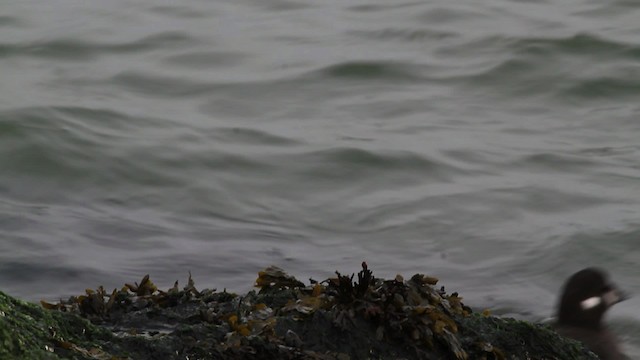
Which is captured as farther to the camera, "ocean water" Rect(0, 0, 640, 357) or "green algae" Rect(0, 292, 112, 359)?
"ocean water" Rect(0, 0, 640, 357)

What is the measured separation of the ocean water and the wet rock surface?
256 cm

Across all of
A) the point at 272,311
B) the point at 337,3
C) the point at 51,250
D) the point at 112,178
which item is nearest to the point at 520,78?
the point at 337,3

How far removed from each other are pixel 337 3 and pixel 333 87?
8.41ft

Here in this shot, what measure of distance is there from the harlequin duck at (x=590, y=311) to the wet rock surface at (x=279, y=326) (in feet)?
3.47

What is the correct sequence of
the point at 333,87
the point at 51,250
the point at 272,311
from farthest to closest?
the point at 333,87 < the point at 51,250 < the point at 272,311

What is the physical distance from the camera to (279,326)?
12.8 ft

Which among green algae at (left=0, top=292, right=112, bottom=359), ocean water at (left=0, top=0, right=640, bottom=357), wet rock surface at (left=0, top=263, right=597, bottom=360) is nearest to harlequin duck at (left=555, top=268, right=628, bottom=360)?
ocean water at (left=0, top=0, right=640, bottom=357)

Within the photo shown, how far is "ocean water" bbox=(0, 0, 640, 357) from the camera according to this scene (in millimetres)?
7809

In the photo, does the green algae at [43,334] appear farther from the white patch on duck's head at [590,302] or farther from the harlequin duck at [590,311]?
the white patch on duck's head at [590,302]

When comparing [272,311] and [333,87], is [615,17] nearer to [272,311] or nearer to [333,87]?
[333,87]

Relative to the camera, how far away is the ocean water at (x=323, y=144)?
781 cm

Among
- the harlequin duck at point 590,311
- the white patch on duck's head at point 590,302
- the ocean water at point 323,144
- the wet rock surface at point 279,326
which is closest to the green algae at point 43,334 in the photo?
the wet rock surface at point 279,326

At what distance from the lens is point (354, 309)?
3.96 metres

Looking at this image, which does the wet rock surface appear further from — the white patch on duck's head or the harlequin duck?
the white patch on duck's head
